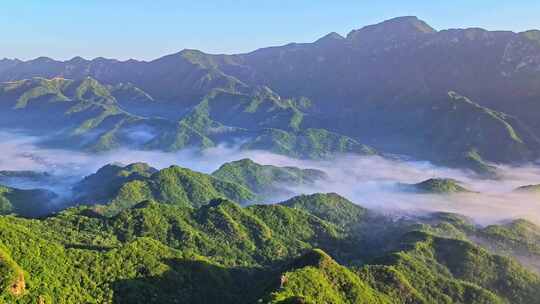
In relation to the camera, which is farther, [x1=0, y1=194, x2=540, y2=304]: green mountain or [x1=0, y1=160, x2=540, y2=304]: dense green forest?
[x1=0, y1=194, x2=540, y2=304]: green mountain

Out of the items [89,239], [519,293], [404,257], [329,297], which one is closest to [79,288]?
[89,239]

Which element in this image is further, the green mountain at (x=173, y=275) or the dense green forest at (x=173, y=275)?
the green mountain at (x=173, y=275)

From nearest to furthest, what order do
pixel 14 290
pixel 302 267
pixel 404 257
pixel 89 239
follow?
pixel 14 290
pixel 302 267
pixel 89 239
pixel 404 257

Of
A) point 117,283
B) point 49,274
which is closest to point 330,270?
point 117,283

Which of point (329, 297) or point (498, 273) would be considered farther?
point (498, 273)

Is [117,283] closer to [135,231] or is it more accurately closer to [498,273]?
[135,231]

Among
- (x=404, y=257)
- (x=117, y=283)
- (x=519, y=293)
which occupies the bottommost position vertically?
(x=519, y=293)

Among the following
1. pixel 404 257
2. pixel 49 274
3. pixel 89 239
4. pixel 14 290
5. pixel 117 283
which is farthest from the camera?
pixel 404 257

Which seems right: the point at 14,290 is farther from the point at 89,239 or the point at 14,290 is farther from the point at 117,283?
the point at 89,239

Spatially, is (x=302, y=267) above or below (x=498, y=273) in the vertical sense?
above
